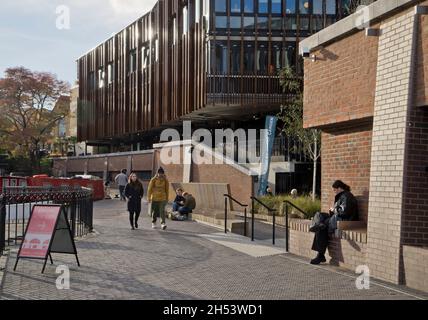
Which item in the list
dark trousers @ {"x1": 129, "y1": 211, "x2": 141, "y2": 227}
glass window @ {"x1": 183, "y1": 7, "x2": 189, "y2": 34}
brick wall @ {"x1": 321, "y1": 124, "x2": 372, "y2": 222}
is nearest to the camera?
brick wall @ {"x1": 321, "y1": 124, "x2": 372, "y2": 222}

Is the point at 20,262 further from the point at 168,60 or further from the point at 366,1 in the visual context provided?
the point at 168,60

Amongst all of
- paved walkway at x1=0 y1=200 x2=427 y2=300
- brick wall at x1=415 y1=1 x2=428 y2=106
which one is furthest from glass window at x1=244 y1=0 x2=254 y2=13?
brick wall at x1=415 y1=1 x2=428 y2=106

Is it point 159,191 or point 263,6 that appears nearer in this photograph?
point 159,191

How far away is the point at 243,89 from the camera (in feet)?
119

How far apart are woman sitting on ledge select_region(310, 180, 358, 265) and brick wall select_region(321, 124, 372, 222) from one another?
0.90ft

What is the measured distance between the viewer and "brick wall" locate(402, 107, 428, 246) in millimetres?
8625

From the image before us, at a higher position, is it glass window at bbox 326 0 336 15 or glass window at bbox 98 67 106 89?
glass window at bbox 326 0 336 15

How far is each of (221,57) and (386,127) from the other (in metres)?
27.9

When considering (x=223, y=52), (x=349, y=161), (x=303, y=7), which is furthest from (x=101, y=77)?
(x=349, y=161)

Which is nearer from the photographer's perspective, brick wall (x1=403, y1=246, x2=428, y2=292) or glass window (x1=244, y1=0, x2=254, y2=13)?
brick wall (x1=403, y1=246, x2=428, y2=292)

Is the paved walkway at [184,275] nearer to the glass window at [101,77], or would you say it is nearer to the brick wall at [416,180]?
the brick wall at [416,180]

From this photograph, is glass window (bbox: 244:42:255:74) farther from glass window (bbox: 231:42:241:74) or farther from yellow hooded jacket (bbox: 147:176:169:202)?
yellow hooded jacket (bbox: 147:176:169:202)

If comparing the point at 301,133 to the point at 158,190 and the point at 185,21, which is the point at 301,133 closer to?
the point at 158,190

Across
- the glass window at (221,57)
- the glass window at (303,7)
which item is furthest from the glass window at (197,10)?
the glass window at (303,7)
